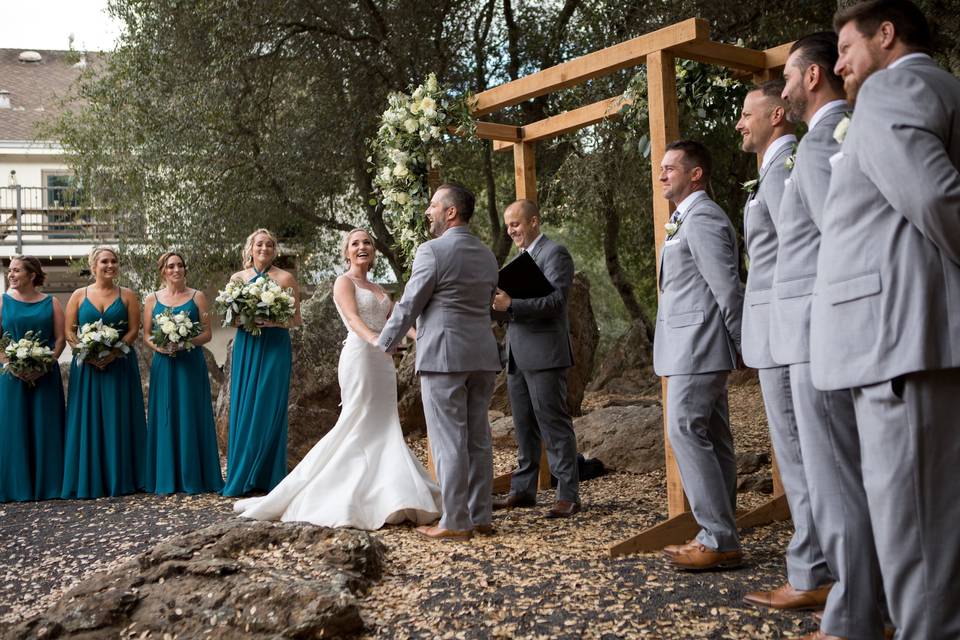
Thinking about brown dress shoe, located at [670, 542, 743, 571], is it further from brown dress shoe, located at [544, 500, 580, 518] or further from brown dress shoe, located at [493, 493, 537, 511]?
brown dress shoe, located at [493, 493, 537, 511]

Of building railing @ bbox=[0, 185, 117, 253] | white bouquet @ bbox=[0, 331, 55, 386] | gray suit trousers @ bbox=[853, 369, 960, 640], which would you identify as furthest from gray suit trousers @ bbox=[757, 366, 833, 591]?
building railing @ bbox=[0, 185, 117, 253]

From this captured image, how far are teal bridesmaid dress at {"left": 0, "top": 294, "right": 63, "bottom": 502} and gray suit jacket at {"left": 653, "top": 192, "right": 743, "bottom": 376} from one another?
6.10m

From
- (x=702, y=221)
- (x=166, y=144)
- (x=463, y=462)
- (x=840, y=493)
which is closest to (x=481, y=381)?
(x=463, y=462)

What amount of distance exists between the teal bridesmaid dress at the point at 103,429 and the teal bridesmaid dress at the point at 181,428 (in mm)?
256

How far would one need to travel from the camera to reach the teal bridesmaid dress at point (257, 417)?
7969mm

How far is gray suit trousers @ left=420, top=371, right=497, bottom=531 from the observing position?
5840mm

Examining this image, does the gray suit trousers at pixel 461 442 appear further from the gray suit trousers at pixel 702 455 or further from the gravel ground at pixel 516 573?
the gray suit trousers at pixel 702 455

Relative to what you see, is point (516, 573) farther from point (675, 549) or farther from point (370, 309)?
point (370, 309)

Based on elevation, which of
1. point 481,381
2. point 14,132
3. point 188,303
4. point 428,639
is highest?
point 14,132

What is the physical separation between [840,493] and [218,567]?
2.68 meters

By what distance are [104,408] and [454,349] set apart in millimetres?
4299

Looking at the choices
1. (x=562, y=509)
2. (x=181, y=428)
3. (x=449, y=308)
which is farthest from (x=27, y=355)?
(x=562, y=509)

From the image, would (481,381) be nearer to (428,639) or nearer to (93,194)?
(428,639)

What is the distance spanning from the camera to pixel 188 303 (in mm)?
8617
